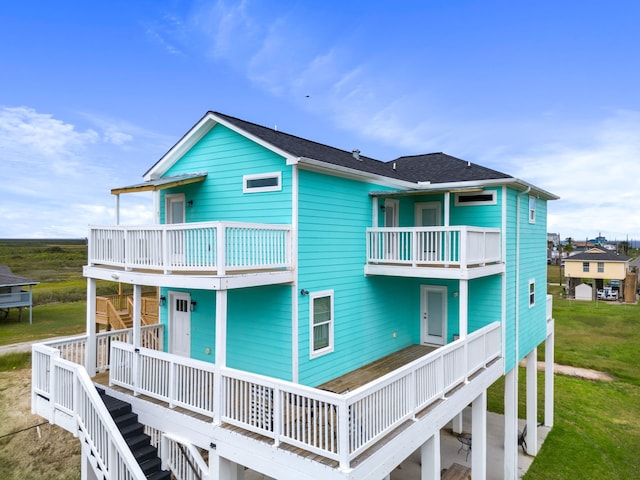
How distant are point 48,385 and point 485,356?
35.2 ft

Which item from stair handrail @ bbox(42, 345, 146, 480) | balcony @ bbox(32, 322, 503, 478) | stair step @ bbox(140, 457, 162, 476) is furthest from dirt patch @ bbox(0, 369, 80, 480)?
stair step @ bbox(140, 457, 162, 476)

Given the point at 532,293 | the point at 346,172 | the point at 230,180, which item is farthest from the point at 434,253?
the point at 532,293

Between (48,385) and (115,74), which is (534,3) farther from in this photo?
(48,385)

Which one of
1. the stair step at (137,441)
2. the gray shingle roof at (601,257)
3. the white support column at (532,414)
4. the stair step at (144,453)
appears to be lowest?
the white support column at (532,414)

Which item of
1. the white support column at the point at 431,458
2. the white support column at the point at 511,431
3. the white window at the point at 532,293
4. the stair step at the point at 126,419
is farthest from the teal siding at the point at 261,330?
the white window at the point at 532,293

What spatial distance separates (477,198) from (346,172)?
15.4 feet

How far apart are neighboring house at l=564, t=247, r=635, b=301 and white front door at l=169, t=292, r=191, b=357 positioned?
53245mm

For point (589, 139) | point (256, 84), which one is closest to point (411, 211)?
point (256, 84)

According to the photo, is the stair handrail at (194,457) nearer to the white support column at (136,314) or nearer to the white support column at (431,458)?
the white support column at (136,314)

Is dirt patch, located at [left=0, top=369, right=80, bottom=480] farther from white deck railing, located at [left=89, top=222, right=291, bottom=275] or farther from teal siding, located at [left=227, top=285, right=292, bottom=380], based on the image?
white deck railing, located at [left=89, top=222, right=291, bottom=275]

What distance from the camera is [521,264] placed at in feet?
42.1

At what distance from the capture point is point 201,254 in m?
7.77

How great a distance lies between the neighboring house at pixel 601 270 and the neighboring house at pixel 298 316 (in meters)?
45.5

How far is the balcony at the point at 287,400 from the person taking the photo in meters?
5.82
